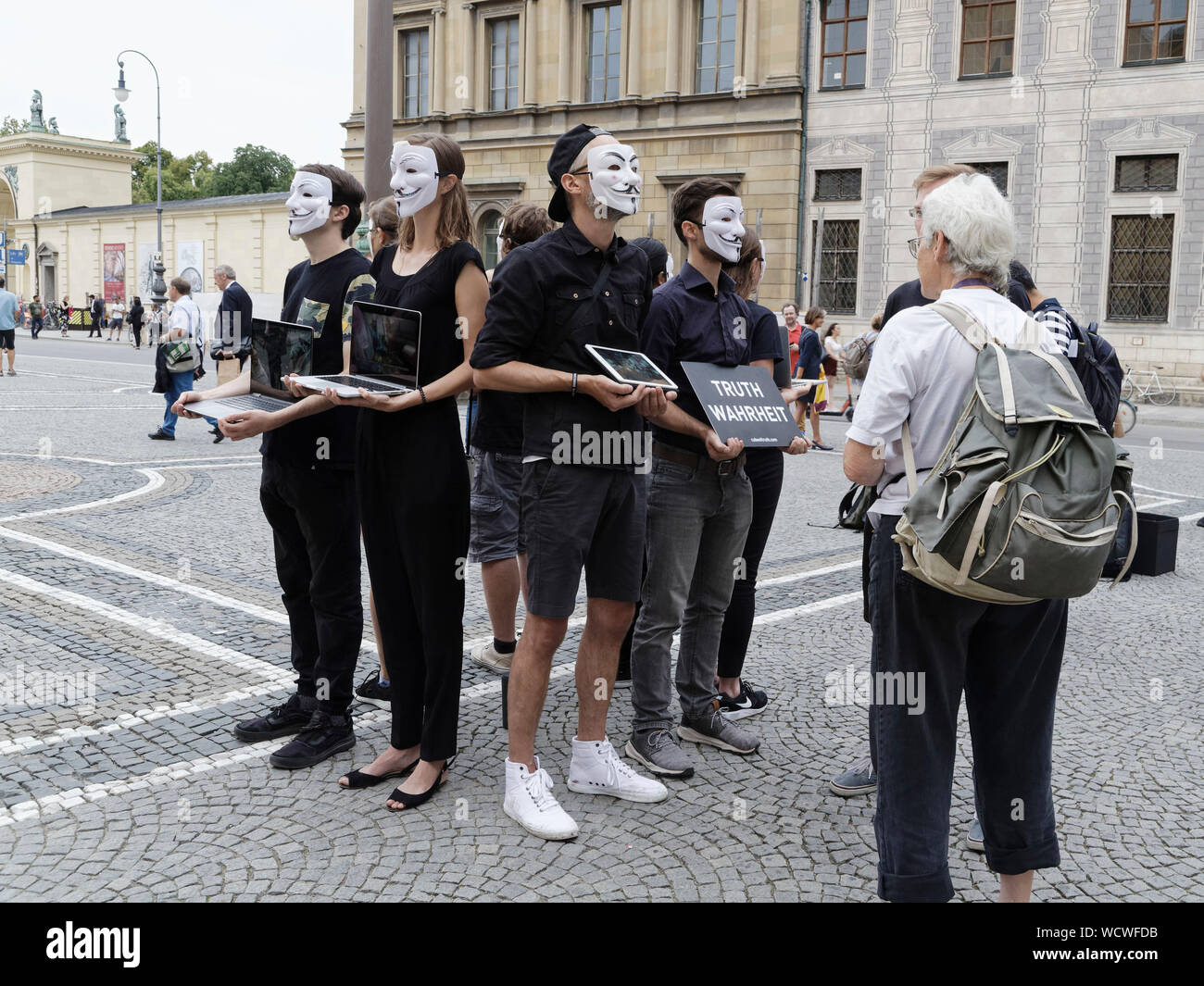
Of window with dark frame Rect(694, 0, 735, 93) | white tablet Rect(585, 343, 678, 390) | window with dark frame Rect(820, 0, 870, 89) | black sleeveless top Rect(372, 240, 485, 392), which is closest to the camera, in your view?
white tablet Rect(585, 343, 678, 390)

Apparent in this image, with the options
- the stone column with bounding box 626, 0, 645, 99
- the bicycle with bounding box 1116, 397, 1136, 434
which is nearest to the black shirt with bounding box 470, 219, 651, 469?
the bicycle with bounding box 1116, 397, 1136, 434

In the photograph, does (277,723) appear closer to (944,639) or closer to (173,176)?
(944,639)

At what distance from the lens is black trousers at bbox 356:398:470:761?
12.3 feet

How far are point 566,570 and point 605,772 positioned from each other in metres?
0.74

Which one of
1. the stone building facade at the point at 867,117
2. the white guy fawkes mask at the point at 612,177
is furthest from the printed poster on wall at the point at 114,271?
the white guy fawkes mask at the point at 612,177

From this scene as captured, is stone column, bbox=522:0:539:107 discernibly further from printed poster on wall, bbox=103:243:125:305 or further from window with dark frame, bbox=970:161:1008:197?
printed poster on wall, bbox=103:243:125:305

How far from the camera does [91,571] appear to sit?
6629mm

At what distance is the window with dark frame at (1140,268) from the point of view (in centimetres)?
2364

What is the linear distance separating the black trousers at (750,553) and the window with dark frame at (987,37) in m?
23.9

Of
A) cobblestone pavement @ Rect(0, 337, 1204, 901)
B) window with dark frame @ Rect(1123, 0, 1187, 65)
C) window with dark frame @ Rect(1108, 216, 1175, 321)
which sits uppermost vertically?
window with dark frame @ Rect(1123, 0, 1187, 65)

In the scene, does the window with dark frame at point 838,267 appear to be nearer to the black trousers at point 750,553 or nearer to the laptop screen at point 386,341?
the black trousers at point 750,553

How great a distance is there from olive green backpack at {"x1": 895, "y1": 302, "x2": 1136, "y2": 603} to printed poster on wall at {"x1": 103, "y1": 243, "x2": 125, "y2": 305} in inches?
2216
